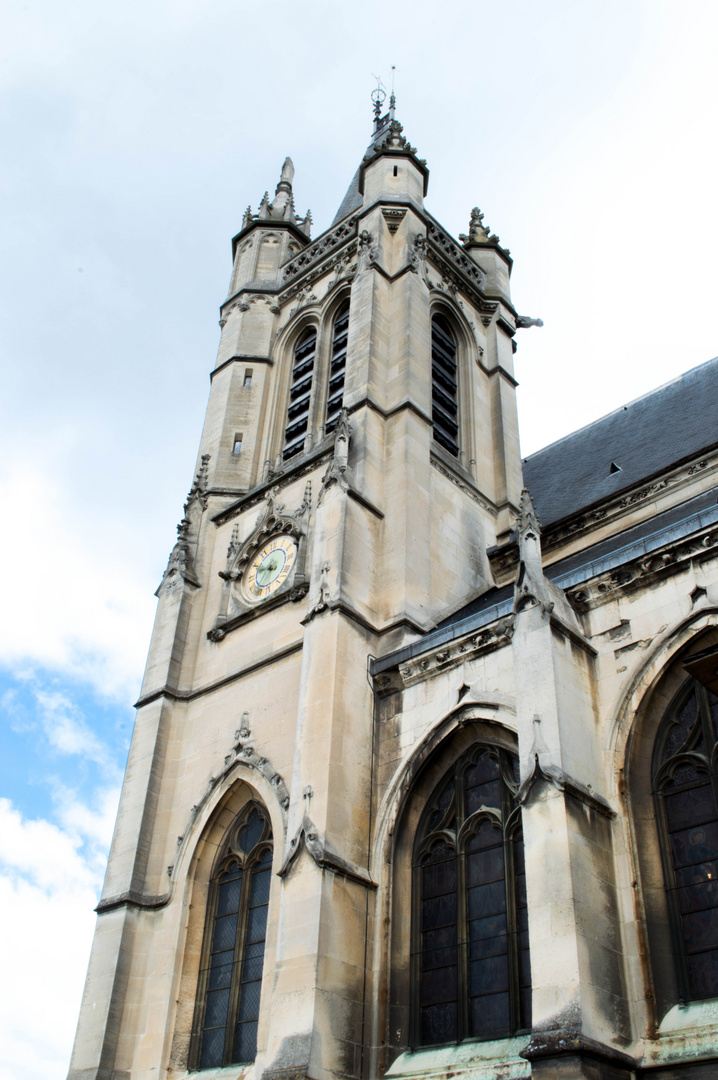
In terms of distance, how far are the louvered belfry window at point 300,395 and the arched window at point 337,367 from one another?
0.46 meters

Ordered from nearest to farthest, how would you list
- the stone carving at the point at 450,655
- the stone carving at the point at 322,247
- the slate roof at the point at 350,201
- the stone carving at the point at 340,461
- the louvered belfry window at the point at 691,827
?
the louvered belfry window at the point at 691,827 → the stone carving at the point at 450,655 → the stone carving at the point at 340,461 → the stone carving at the point at 322,247 → the slate roof at the point at 350,201

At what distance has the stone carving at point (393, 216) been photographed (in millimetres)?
20422

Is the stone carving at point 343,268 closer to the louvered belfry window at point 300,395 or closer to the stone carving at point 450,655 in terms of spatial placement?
the louvered belfry window at point 300,395

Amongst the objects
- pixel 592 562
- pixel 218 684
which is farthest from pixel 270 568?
pixel 592 562

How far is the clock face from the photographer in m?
15.9

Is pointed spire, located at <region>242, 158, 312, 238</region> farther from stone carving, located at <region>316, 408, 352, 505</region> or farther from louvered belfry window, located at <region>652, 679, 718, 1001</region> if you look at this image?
louvered belfry window, located at <region>652, 679, 718, 1001</region>

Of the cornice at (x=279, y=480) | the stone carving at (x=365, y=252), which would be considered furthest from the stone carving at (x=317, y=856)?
the stone carving at (x=365, y=252)

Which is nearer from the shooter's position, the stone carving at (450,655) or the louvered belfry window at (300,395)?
the stone carving at (450,655)

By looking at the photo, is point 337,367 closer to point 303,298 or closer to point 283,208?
point 303,298

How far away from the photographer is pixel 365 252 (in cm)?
1955

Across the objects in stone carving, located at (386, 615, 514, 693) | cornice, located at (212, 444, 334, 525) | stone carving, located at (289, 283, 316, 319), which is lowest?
stone carving, located at (386, 615, 514, 693)

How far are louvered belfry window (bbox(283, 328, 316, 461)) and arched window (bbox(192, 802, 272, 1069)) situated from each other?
7769 mm

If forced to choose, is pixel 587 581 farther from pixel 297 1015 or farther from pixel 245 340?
pixel 245 340

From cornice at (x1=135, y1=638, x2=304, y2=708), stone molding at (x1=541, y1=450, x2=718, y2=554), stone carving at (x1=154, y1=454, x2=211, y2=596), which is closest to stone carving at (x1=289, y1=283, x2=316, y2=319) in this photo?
stone carving at (x1=154, y1=454, x2=211, y2=596)
